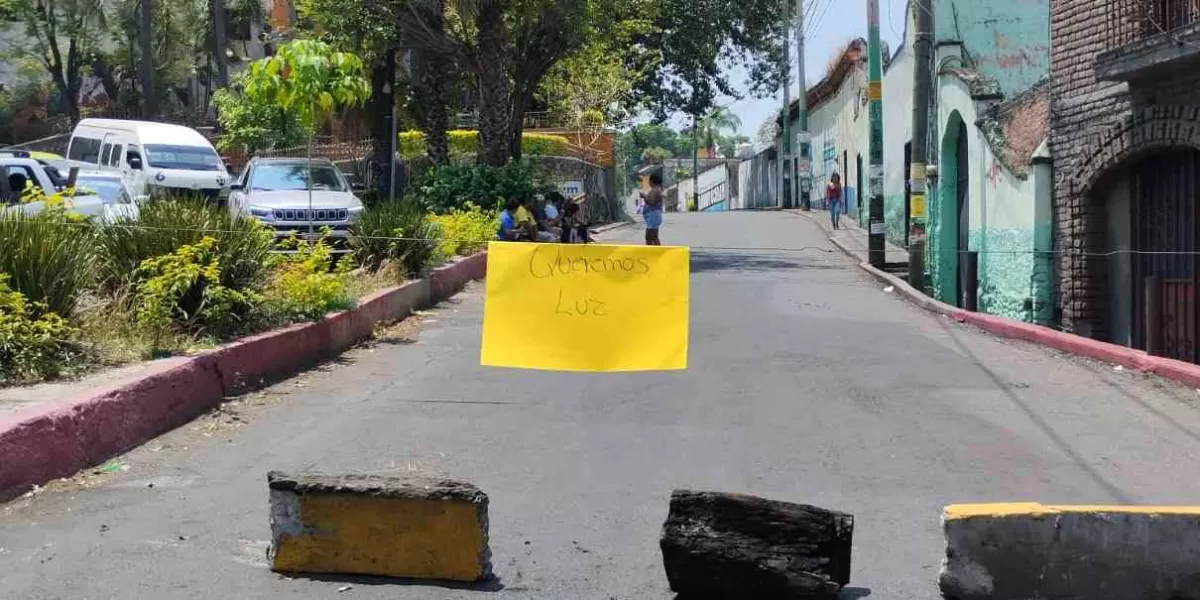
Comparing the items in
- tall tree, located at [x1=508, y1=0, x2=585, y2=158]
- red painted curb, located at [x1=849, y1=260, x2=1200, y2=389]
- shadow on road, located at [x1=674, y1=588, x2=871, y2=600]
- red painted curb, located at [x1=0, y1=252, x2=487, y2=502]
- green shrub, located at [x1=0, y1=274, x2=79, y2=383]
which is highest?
tall tree, located at [x1=508, y1=0, x2=585, y2=158]

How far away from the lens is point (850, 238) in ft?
101

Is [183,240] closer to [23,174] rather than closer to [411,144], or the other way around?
[23,174]

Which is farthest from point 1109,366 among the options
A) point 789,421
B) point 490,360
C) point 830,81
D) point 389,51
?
point 830,81

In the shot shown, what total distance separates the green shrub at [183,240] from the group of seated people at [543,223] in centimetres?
590

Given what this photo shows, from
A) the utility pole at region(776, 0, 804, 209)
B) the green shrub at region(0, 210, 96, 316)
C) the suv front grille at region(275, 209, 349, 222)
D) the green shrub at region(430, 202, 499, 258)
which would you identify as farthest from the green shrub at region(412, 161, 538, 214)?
the utility pole at region(776, 0, 804, 209)

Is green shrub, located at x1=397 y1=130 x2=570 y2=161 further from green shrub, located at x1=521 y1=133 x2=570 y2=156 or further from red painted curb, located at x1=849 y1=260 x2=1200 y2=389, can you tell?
red painted curb, located at x1=849 y1=260 x2=1200 y2=389

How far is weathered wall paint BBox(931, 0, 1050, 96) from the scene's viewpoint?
21.5m

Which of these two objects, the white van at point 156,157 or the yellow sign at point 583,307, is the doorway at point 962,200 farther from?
the yellow sign at point 583,307

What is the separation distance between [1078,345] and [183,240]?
29.3ft

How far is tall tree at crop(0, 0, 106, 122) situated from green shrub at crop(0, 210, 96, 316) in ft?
135

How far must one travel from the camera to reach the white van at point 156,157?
Answer: 86.5ft

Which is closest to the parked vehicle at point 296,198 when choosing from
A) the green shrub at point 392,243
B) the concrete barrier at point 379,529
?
the green shrub at point 392,243

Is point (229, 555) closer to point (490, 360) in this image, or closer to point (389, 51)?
point (490, 360)

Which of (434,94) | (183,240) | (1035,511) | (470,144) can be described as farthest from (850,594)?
(470,144)
